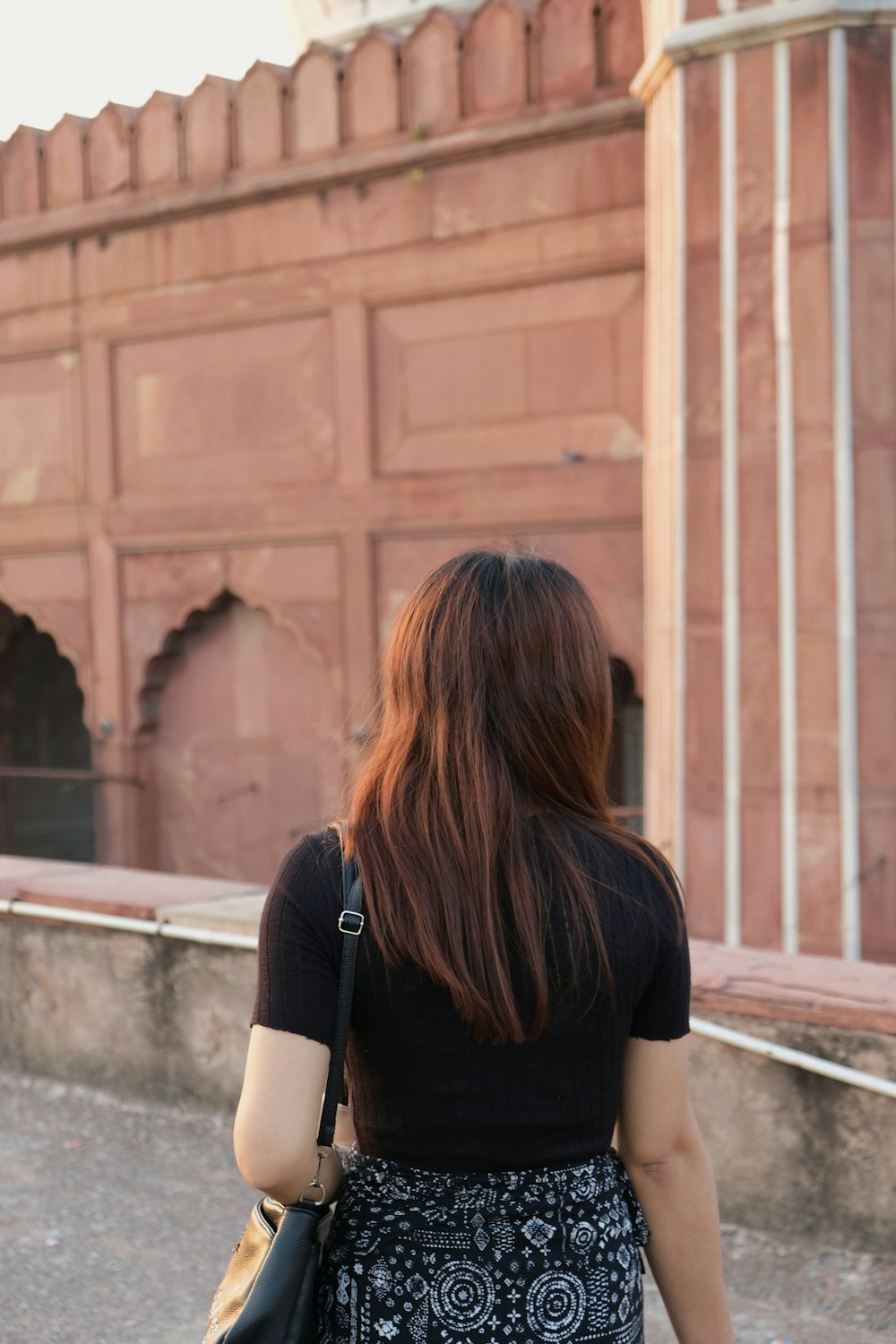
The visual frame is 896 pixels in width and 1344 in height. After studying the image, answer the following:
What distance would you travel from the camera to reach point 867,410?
477cm

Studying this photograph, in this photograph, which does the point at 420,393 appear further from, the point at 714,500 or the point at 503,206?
the point at 714,500

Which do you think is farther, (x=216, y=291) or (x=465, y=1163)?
(x=216, y=291)

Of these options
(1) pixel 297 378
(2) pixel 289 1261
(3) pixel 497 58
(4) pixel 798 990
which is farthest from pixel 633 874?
(1) pixel 297 378

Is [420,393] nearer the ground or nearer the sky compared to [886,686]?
nearer the sky

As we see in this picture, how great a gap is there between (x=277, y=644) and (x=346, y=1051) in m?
6.86

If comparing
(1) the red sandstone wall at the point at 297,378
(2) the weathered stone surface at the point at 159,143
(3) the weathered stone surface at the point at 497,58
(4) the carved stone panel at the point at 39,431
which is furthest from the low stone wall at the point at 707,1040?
(4) the carved stone panel at the point at 39,431

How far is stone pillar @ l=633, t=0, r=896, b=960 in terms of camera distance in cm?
473

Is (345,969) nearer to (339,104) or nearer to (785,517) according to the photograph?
(785,517)

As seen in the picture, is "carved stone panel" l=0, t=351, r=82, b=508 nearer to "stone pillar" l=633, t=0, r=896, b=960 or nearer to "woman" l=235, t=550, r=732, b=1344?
"stone pillar" l=633, t=0, r=896, b=960

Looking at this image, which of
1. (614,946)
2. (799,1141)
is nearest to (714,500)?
(799,1141)

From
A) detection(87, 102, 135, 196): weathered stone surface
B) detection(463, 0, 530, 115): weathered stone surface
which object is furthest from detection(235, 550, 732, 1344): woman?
detection(87, 102, 135, 196): weathered stone surface

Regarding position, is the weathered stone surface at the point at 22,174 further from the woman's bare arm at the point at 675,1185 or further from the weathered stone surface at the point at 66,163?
the woman's bare arm at the point at 675,1185

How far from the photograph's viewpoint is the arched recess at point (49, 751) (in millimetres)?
12016

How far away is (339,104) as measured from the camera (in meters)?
7.02
